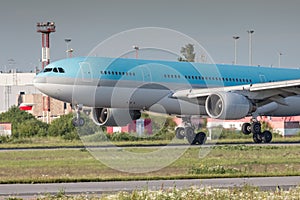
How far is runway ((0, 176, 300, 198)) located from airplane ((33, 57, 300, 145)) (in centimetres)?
1858

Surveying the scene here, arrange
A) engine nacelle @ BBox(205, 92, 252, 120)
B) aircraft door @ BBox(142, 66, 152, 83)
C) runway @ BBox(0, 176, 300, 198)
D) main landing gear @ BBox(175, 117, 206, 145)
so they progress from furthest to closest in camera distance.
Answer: main landing gear @ BBox(175, 117, 206, 145) → aircraft door @ BBox(142, 66, 152, 83) → engine nacelle @ BBox(205, 92, 252, 120) → runway @ BBox(0, 176, 300, 198)

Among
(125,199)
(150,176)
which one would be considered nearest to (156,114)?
(150,176)

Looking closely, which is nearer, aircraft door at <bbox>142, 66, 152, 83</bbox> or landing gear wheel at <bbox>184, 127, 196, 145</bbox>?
aircraft door at <bbox>142, 66, 152, 83</bbox>

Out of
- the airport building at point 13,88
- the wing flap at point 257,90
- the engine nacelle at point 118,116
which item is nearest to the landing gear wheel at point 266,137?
the wing flap at point 257,90

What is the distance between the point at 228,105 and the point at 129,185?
20881 mm

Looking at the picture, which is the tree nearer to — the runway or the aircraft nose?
the aircraft nose

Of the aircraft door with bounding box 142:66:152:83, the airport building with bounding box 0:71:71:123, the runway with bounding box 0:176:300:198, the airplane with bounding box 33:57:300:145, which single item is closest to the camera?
the runway with bounding box 0:176:300:198

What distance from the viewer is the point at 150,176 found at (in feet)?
92.5

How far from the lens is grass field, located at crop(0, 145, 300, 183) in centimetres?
2814

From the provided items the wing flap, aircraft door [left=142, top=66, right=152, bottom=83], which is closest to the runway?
aircraft door [left=142, top=66, right=152, bottom=83]

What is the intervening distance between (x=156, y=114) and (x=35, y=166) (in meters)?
15.8

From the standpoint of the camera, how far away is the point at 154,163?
34.6m

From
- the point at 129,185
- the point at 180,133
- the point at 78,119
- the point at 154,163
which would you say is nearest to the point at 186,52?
the point at 180,133

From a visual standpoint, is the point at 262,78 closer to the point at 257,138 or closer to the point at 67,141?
the point at 257,138
